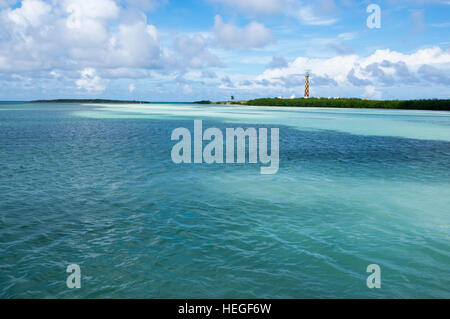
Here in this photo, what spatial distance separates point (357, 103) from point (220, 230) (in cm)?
13125

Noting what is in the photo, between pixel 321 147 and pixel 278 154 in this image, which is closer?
pixel 278 154

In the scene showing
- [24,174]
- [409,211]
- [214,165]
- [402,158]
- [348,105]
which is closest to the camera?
[409,211]

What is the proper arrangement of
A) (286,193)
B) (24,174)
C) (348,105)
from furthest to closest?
1. (348,105)
2. (24,174)
3. (286,193)

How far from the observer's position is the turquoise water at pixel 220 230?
723 centimetres

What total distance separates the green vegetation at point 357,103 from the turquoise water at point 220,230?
100600 mm

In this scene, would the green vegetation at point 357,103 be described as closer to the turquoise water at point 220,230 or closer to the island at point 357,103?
the island at point 357,103

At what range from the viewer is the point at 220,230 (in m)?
9.88

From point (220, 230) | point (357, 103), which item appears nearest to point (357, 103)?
point (357, 103)

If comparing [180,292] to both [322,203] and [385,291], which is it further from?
[322,203]

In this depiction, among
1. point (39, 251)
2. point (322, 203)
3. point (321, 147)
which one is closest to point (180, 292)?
point (39, 251)

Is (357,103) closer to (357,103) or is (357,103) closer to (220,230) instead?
(357,103)

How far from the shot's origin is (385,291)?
23.4 feet

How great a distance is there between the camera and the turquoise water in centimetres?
723

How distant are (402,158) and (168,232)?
678 inches
